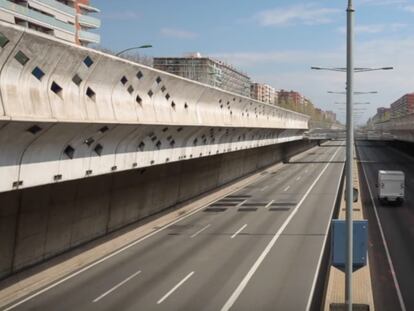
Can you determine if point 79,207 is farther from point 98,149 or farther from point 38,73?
point 38,73

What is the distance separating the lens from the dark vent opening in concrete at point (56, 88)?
1638 cm

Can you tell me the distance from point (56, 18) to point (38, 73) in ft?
246

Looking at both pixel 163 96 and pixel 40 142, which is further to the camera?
pixel 163 96

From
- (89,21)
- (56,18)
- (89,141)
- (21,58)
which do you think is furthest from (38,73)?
(89,21)

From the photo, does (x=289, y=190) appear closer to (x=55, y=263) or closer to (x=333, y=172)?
(x=333, y=172)

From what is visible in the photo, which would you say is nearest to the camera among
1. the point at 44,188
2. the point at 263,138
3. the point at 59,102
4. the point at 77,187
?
the point at 59,102

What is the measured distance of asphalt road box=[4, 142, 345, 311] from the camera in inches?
701

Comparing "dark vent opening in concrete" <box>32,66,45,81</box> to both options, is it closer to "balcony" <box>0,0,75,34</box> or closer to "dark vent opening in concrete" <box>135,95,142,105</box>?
"dark vent opening in concrete" <box>135,95,142,105</box>

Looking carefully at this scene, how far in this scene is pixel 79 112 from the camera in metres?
17.6

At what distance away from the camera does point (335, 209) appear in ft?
130

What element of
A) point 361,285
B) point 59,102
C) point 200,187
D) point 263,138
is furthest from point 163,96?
point 263,138

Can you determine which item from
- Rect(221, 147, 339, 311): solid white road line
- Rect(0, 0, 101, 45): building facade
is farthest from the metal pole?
Rect(0, 0, 101, 45): building facade

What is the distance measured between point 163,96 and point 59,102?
32.3ft

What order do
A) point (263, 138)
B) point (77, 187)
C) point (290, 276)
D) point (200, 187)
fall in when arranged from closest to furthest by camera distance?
point (290, 276) → point (77, 187) → point (200, 187) → point (263, 138)
